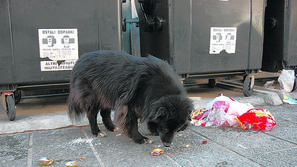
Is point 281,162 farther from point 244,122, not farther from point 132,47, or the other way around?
point 132,47

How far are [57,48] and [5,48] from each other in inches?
23.1

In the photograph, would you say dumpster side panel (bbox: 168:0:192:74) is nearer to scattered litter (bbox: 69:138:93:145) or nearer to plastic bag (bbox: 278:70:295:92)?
scattered litter (bbox: 69:138:93:145)

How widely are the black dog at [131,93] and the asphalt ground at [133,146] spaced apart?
20 cm

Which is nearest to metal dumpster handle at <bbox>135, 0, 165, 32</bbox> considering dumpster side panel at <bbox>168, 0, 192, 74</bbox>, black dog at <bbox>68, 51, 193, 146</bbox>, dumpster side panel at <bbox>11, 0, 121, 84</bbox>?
dumpster side panel at <bbox>168, 0, 192, 74</bbox>

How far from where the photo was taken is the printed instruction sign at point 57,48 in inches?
122

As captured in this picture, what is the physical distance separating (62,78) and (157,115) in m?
1.73

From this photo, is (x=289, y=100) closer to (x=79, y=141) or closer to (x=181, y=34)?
(x=181, y=34)

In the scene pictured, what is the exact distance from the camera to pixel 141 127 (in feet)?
10.2

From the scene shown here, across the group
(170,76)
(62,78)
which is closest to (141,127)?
(170,76)

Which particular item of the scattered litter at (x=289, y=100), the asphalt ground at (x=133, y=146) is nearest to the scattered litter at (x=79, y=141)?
the asphalt ground at (x=133, y=146)

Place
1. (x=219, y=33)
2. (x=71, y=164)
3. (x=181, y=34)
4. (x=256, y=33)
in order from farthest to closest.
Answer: (x=256, y=33) < (x=219, y=33) < (x=181, y=34) < (x=71, y=164)

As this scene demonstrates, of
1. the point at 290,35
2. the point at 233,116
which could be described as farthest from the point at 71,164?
the point at 290,35

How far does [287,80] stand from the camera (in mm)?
4480

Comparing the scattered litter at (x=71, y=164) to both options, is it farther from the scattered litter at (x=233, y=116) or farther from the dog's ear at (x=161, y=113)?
the scattered litter at (x=233, y=116)
